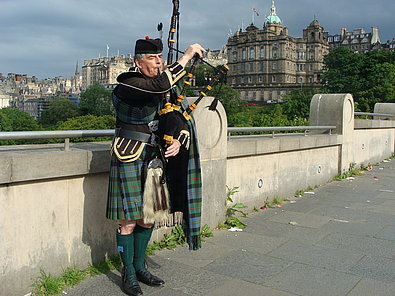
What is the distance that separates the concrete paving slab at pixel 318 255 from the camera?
4695 millimetres

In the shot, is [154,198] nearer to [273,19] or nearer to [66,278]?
[66,278]

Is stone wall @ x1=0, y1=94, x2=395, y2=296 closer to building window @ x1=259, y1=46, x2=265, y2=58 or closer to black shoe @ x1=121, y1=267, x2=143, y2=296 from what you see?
black shoe @ x1=121, y1=267, x2=143, y2=296

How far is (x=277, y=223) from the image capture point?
6.46m

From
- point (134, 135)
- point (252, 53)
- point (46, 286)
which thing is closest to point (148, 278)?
point (46, 286)

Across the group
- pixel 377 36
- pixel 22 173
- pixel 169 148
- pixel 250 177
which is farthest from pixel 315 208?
pixel 377 36

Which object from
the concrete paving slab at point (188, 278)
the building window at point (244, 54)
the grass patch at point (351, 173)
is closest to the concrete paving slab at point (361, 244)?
the concrete paving slab at point (188, 278)

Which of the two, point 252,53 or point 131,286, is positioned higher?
point 252,53

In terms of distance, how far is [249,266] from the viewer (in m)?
Answer: 4.62

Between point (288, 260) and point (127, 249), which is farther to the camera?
point (288, 260)

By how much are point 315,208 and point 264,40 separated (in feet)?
488

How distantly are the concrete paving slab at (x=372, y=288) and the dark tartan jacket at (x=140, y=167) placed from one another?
148cm

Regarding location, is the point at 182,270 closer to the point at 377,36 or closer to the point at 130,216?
the point at 130,216

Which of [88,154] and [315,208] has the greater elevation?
[88,154]

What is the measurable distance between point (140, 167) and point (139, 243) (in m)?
0.72
